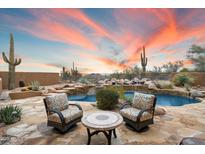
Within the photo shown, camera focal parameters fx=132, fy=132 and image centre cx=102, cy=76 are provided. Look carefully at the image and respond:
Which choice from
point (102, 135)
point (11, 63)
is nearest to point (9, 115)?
point (102, 135)

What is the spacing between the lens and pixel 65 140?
2.54m

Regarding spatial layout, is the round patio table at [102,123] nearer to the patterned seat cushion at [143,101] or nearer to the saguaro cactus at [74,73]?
the patterned seat cushion at [143,101]

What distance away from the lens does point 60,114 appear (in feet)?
9.02

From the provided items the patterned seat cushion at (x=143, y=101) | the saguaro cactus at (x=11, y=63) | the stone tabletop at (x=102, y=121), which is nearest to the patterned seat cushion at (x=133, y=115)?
the patterned seat cushion at (x=143, y=101)

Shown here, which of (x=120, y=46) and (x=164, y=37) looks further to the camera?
(x=120, y=46)

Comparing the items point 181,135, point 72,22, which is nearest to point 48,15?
point 72,22

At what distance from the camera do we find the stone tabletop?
227 centimetres

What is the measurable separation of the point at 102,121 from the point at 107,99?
76.7 inches

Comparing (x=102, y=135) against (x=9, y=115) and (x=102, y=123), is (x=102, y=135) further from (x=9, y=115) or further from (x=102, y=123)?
(x=9, y=115)

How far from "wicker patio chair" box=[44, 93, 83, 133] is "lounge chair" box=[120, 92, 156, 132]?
3.84 ft

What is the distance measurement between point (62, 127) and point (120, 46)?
8631 millimetres

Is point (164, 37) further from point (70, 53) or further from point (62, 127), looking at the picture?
point (62, 127)

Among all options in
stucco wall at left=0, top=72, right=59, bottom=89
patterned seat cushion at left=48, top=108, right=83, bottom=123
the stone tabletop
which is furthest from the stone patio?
stucco wall at left=0, top=72, right=59, bottom=89
